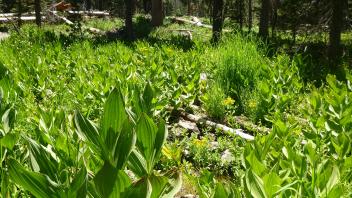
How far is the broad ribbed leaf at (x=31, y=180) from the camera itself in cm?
142

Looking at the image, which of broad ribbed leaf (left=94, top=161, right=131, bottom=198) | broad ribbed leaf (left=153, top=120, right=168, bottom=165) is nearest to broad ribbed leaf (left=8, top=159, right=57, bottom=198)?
broad ribbed leaf (left=94, top=161, right=131, bottom=198)

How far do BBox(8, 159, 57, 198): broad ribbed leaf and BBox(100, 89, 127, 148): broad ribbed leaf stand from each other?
27 cm

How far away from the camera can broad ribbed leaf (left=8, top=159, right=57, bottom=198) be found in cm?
142

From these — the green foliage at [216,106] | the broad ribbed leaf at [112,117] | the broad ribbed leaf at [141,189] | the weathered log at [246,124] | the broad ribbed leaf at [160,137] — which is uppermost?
the broad ribbed leaf at [112,117]

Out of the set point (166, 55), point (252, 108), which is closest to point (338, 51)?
point (166, 55)

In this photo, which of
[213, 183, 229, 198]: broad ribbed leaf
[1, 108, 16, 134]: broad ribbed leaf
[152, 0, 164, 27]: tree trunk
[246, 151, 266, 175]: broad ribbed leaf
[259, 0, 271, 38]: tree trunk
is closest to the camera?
[213, 183, 229, 198]: broad ribbed leaf

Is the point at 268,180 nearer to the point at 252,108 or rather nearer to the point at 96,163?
the point at 96,163

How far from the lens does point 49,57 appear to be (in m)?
8.21

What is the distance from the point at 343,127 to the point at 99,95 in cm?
283

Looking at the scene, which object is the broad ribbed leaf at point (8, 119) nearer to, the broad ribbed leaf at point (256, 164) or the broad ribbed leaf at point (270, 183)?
the broad ribbed leaf at point (256, 164)

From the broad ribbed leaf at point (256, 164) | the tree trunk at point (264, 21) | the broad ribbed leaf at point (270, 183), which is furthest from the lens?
the tree trunk at point (264, 21)

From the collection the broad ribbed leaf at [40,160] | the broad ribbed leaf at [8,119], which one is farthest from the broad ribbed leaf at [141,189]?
the broad ribbed leaf at [8,119]

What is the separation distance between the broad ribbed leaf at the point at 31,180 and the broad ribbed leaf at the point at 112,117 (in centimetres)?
27

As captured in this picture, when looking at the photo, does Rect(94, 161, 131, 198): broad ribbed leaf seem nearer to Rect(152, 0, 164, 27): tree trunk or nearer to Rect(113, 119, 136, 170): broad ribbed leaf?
Rect(113, 119, 136, 170): broad ribbed leaf
